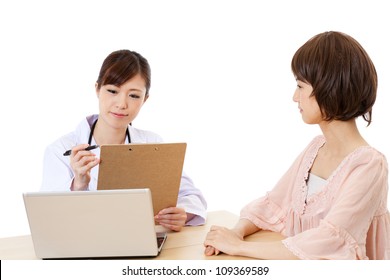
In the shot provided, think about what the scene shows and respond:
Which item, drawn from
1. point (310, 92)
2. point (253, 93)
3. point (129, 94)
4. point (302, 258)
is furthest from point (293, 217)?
point (253, 93)

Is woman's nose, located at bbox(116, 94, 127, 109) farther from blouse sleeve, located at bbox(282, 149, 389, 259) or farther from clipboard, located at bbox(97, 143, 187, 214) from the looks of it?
blouse sleeve, located at bbox(282, 149, 389, 259)

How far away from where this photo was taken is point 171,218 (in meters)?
1.95

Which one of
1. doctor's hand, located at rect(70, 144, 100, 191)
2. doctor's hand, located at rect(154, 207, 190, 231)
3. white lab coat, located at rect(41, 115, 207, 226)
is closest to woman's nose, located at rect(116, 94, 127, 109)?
white lab coat, located at rect(41, 115, 207, 226)

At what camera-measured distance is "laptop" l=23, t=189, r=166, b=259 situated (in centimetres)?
149

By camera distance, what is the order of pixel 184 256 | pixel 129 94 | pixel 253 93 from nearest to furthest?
pixel 184 256, pixel 129 94, pixel 253 93

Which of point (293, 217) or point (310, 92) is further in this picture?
point (293, 217)

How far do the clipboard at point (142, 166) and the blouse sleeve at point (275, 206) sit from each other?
298 millimetres

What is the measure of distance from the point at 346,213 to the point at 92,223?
715 millimetres

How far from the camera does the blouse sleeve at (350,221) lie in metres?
1.53

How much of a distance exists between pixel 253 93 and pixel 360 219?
6.01ft

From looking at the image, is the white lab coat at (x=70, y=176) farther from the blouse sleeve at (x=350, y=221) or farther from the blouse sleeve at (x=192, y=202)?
the blouse sleeve at (x=350, y=221)

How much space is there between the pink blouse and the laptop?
43 centimetres

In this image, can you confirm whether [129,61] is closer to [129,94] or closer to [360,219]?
[129,94]
